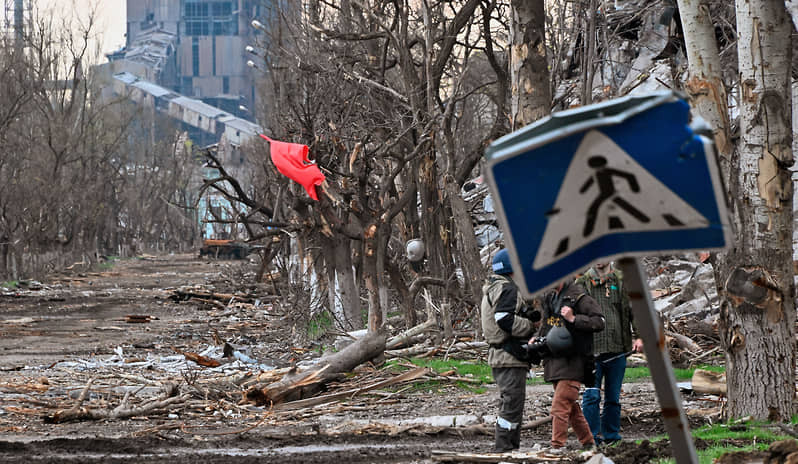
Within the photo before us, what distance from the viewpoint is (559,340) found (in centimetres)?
726

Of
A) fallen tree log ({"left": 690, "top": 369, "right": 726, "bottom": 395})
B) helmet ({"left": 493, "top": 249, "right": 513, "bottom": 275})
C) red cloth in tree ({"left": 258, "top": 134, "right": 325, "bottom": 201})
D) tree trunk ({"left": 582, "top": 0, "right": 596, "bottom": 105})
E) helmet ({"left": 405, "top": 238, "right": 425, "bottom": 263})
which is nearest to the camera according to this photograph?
helmet ({"left": 493, "top": 249, "right": 513, "bottom": 275})

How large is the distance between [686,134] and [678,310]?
49.2 ft

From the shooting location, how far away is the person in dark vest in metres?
7.25

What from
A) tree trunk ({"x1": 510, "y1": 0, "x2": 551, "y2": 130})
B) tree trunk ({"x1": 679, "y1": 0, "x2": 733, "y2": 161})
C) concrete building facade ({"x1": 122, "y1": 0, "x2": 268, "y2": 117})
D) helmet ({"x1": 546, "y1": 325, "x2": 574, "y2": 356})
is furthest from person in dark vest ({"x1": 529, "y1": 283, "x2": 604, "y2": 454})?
concrete building facade ({"x1": 122, "y1": 0, "x2": 268, "y2": 117})

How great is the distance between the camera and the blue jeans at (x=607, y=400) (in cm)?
788

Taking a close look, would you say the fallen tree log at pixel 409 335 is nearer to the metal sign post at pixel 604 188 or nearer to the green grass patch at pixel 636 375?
the green grass patch at pixel 636 375

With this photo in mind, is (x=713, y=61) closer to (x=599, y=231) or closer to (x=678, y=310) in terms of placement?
(x=599, y=231)

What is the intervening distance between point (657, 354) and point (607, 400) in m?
5.14

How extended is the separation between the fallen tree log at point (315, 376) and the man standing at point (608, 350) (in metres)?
4.57

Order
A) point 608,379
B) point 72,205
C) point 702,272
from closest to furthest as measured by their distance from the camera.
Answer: point 608,379
point 702,272
point 72,205

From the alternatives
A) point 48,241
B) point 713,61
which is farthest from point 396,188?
point 48,241

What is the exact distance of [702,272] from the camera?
18703 millimetres

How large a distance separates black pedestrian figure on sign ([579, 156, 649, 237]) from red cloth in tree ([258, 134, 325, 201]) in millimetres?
13826

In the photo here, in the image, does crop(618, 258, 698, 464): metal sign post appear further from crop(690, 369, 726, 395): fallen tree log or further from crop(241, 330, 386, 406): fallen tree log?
crop(241, 330, 386, 406): fallen tree log
